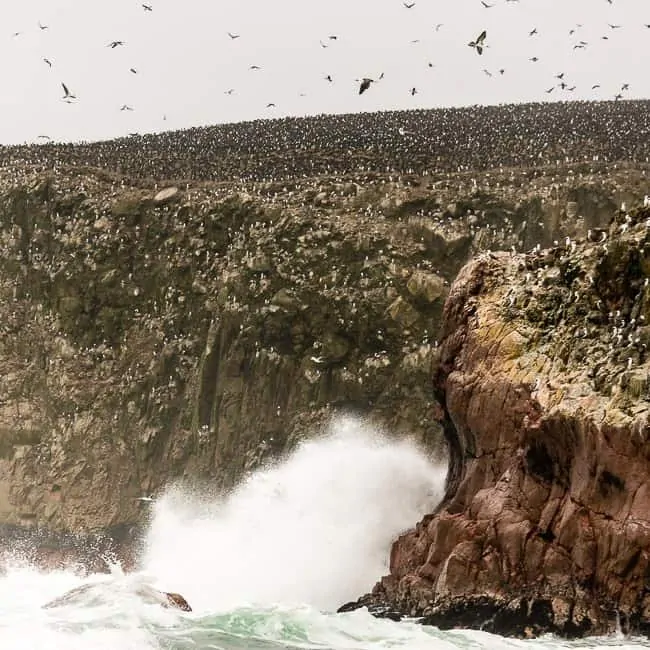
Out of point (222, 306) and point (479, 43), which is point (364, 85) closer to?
point (479, 43)

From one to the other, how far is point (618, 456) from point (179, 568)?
23.7 meters

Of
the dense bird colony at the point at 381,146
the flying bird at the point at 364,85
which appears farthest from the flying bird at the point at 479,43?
the dense bird colony at the point at 381,146

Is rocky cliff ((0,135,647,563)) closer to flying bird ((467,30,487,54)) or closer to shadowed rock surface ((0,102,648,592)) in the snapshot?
shadowed rock surface ((0,102,648,592))

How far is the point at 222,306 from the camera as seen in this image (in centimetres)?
5066

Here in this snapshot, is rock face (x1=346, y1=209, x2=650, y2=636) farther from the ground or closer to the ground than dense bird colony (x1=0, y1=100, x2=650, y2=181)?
closer to the ground

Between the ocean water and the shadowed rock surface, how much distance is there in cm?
259

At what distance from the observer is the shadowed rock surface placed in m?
47.1

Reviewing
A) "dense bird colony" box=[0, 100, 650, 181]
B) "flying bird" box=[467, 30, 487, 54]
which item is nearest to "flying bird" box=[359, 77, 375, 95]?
"flying bird" box=[467, 30, 487, 54]

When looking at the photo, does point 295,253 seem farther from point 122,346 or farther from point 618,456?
point 618,456

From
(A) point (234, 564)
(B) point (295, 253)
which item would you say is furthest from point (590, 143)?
(A) point (234, 564)

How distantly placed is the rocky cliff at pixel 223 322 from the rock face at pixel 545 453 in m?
16.8

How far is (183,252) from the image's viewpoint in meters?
54.5

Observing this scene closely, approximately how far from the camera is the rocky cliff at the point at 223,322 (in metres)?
47.0

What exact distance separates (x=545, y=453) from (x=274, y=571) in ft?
46.7
